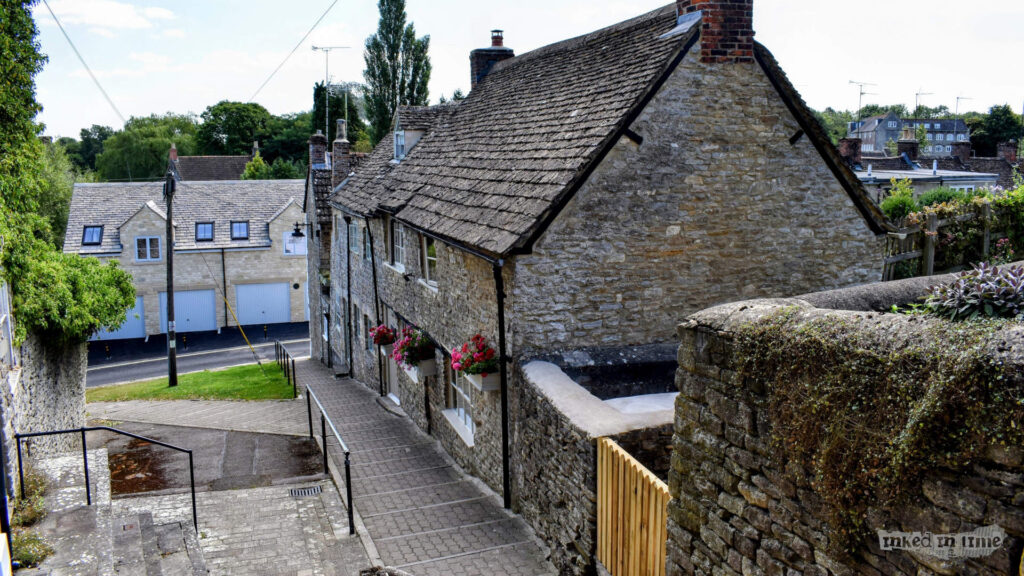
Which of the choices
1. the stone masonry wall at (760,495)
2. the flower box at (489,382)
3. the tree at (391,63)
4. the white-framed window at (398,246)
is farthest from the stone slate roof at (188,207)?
the stone masonry wall at (760,495)

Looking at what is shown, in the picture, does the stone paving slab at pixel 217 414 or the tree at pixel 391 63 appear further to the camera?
the tree at pixel 391 63

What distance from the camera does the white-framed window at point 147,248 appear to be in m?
38.9

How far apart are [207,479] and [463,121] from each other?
9.64 meters

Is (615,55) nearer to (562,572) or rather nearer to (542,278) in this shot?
(542,278)

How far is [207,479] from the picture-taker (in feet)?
40.9

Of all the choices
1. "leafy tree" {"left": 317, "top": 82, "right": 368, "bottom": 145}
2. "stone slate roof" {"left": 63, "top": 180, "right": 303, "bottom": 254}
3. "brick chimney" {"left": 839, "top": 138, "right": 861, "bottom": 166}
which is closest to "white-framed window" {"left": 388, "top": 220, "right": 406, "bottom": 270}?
"brick chimney" {"left": 839, "top": 138, "right": 861, "bottom": 166}

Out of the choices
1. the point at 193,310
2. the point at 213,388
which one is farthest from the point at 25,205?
the point at 193,310

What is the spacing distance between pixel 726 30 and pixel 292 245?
115 ft

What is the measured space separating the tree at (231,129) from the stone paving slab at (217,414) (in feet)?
195

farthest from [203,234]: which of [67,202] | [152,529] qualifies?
[152,529]

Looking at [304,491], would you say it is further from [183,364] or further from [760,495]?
[183,364]

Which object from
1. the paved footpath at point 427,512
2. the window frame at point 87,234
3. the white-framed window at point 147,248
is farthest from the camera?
the white-framed window at point 147,248

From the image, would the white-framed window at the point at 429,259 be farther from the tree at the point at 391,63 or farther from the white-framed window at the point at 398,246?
the tree at the point at 391,63

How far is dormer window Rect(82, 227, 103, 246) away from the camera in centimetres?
3803
